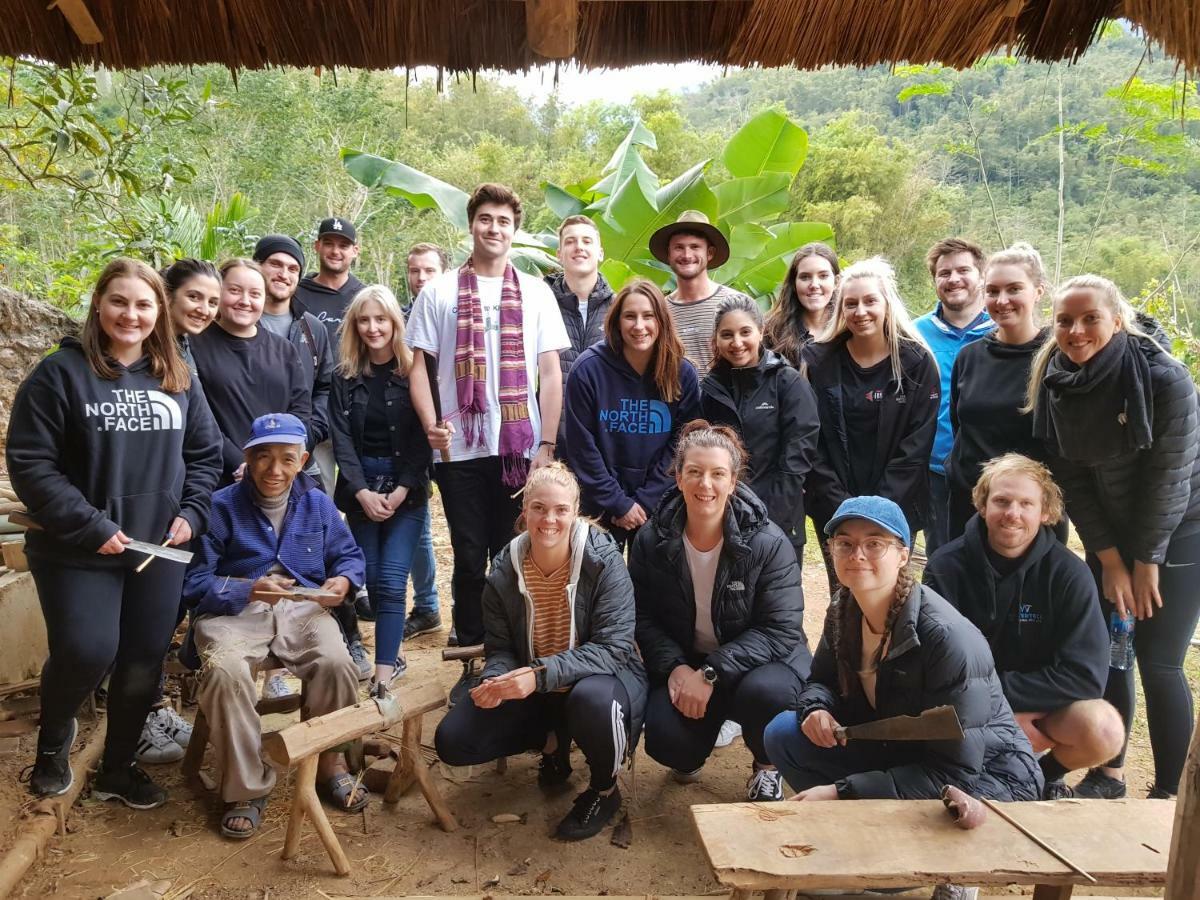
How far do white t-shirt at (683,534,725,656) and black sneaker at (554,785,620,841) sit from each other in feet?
2.00

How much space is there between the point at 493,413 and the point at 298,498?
0.90m

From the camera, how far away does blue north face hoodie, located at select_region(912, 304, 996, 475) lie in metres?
3.94

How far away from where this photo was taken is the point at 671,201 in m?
6.64

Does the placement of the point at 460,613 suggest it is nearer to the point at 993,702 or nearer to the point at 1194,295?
the point at 993,702

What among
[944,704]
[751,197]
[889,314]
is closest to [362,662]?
[944,704]

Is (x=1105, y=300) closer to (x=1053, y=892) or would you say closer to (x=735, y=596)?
(x=735, y=596)

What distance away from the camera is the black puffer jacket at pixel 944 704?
2482 mm

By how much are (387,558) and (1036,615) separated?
101 inches

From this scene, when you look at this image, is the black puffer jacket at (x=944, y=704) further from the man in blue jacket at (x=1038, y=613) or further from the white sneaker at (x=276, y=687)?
the white sneaker at (x=276, y=687)

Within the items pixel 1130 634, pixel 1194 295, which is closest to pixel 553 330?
pixel 1130 634

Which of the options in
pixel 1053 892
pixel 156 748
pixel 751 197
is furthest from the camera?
pixel 751 197

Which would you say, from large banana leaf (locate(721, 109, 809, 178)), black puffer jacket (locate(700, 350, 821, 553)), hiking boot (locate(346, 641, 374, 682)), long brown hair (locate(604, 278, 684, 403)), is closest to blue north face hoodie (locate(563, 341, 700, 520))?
long brown hair (locate(604, 278, 684, 403))

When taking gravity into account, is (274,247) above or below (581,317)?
above

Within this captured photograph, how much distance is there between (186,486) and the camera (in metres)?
3.18
